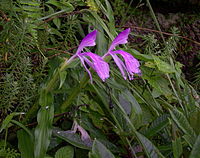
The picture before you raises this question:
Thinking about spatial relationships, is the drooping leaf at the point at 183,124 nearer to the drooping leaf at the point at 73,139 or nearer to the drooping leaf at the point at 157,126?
the drooping leaf at the point at 157,126

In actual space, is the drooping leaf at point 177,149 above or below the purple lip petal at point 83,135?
below

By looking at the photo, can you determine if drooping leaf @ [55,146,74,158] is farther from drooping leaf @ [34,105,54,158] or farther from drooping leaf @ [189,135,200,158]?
drooping leaf @ [189,135,200,158]

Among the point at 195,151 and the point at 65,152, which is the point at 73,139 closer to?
the point at 65,152

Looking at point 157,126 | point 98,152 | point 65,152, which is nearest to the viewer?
point 98,152

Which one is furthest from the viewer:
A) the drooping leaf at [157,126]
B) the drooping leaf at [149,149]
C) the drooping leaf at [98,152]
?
the drooping leaf at [157,126]

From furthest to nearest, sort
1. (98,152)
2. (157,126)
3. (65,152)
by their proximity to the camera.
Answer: (157,126), (65,152), (98,152)

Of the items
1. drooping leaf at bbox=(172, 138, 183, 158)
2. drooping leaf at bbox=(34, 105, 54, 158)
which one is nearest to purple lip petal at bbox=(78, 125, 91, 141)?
drooping leaf at bbox=(34, 105, 54, 158)

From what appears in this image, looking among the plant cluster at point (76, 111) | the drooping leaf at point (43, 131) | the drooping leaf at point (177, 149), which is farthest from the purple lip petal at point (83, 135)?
the drooping leaf at point (177, 149)

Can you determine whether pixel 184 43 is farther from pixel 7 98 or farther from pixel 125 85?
pixel 7 98

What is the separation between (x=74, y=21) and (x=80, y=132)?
0.49m

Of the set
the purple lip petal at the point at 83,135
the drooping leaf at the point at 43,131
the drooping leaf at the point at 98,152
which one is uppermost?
the drooping leaf at the point at 43,131

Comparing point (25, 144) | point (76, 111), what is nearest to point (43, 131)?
point (25, 144)

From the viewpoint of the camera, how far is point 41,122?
92 centimetres

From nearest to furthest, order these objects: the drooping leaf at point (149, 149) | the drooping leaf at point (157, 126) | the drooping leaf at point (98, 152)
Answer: the drooping leaf at point (98, 152) → the drooping leaf at point (149, 149) → the drooping leaf at point (157, 126)
